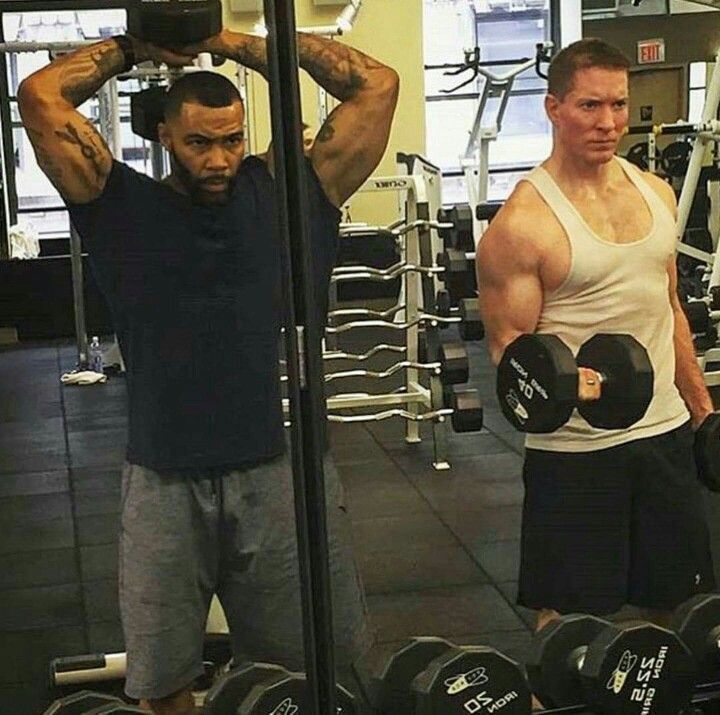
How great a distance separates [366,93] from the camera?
2002mm

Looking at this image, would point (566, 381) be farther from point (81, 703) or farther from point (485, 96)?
point (485, 96)

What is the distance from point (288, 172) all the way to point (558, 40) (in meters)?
1.07

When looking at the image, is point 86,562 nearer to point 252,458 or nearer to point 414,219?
point 414,219

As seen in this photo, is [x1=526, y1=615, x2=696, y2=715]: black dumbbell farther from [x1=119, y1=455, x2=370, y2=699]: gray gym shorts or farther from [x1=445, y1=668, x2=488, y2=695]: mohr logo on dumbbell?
[x1=119, y1=455, x2=370, y2=699]: gray gym shorts

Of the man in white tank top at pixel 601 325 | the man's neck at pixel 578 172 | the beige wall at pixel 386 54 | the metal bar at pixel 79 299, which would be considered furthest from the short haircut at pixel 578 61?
the metal bar at pixel 79 299

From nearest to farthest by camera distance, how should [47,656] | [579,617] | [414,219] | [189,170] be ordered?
[189,170] < [579,617] < [47,656] < [414,219]

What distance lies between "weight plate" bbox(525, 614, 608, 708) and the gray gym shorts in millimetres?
324

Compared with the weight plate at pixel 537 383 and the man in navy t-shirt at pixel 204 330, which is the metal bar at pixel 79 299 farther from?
the weight plate at pixel 537 383

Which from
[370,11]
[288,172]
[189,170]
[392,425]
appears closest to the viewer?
[288,172]

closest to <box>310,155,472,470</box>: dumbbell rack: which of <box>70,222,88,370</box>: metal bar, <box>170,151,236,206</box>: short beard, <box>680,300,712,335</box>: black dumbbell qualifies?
<box>680,300,712,335</box>: black dumbbell

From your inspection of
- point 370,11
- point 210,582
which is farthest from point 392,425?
point 210,582

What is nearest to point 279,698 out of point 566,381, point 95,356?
point 566,381

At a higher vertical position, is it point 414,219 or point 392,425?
point 414,219

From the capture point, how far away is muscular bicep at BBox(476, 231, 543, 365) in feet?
7.41
